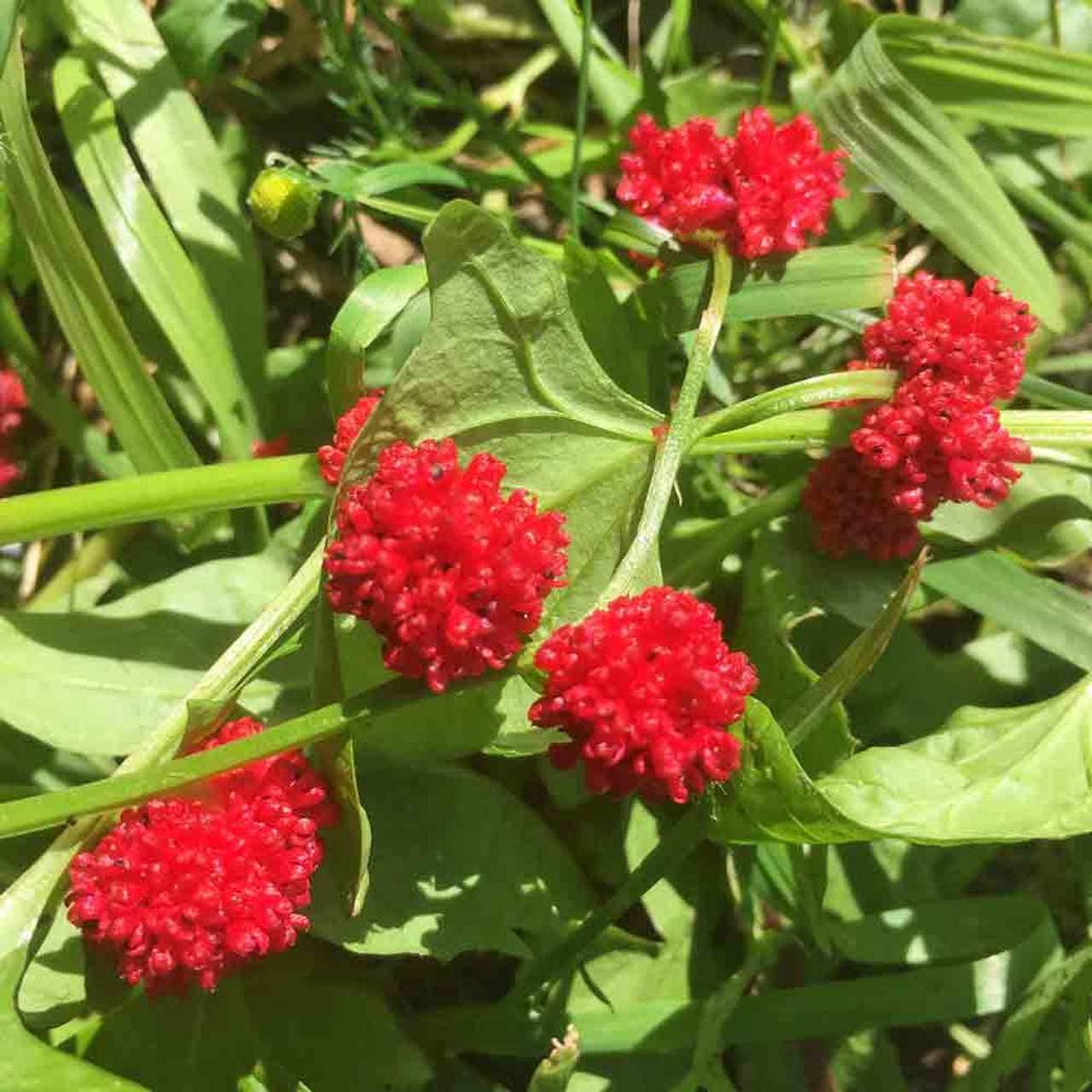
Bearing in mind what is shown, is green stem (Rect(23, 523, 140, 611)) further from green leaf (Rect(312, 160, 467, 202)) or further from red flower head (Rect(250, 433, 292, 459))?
green leaf (Rect(312, 160, 467, 202))

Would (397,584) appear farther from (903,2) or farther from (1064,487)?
(903,2)

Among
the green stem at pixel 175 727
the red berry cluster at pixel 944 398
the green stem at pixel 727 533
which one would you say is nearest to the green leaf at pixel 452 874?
the green stem at pixel 175 727

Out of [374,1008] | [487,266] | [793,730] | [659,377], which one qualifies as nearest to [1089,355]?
[659,377]

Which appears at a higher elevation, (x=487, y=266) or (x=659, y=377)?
(x=487, y=266)

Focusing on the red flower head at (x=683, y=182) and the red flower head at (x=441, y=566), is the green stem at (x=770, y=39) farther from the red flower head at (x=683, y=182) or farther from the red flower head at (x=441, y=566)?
the red flower head at (x=441, y=566)

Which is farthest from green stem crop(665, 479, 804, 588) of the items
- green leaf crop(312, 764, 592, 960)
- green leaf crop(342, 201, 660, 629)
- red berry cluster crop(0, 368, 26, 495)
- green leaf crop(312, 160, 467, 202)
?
red berry cluster crop(0, 368, 26, 495)
